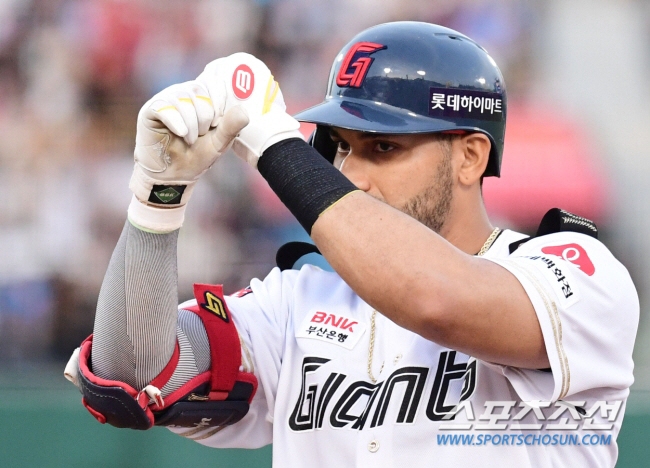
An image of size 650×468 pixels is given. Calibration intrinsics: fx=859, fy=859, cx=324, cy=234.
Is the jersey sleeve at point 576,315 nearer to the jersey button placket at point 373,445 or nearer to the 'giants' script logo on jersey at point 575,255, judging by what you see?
the 'giants' script logo on jersey at point 575,255

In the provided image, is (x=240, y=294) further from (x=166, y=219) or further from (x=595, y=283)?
(x=595, y=283)

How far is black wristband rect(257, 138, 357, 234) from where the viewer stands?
70.0 inches

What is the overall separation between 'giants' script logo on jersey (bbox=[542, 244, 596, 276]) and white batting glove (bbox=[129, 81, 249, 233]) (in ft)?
2.55

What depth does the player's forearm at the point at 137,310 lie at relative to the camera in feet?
6.84

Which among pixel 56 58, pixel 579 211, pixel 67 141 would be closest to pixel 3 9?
pixel 56 58

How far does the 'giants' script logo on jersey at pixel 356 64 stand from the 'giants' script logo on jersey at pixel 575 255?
71 cm

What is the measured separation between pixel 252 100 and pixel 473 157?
2.63 feet

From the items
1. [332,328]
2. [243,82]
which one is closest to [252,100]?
[243,82]

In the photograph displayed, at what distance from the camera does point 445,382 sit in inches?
83.9

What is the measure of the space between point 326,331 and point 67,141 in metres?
3.58

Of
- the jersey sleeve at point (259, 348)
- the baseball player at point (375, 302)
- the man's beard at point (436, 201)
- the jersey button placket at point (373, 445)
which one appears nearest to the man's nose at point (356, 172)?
the baseball player at point (375, 302)

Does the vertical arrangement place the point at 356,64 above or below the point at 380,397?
above

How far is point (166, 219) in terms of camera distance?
2047mm

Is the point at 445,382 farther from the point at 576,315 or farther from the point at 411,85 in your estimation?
the point at 411,85
